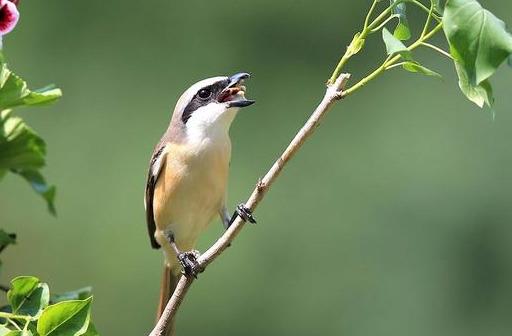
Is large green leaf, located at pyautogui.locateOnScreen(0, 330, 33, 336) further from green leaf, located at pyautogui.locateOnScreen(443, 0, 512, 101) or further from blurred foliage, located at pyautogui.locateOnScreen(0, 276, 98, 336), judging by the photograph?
green leaf, located at pyautogui.locateOnScreen(443, 0, 512, 101)

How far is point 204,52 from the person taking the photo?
755cm

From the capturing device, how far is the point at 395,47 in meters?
1.53

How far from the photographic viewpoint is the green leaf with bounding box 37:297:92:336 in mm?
1531

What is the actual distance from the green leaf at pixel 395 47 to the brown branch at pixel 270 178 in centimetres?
10

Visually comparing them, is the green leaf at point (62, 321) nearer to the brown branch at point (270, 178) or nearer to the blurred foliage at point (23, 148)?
the brown branch at point (270, 178)

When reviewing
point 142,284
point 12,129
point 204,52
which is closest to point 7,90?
point 12,129

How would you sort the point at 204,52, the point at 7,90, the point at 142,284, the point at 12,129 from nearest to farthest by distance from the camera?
the point at 7,90 < the point at 12,129 < the point at 142,284 < the point at 204,52

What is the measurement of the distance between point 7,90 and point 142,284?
5324 mm

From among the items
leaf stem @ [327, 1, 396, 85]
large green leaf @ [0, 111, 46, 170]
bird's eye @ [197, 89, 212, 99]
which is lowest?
bird's eye @ [197, 89, 212, 99]

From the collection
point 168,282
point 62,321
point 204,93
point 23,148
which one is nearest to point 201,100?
point 204,93

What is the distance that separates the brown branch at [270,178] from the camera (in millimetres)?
1642

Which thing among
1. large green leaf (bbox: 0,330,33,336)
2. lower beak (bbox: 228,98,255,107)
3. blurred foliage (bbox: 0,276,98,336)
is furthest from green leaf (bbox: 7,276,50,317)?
lower beak (bbox: 228,98,255,107)

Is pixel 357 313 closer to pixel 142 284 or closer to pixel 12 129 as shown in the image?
pixel 142 284

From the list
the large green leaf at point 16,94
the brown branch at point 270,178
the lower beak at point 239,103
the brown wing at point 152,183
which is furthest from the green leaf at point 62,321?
the brown wing at point 152,183
